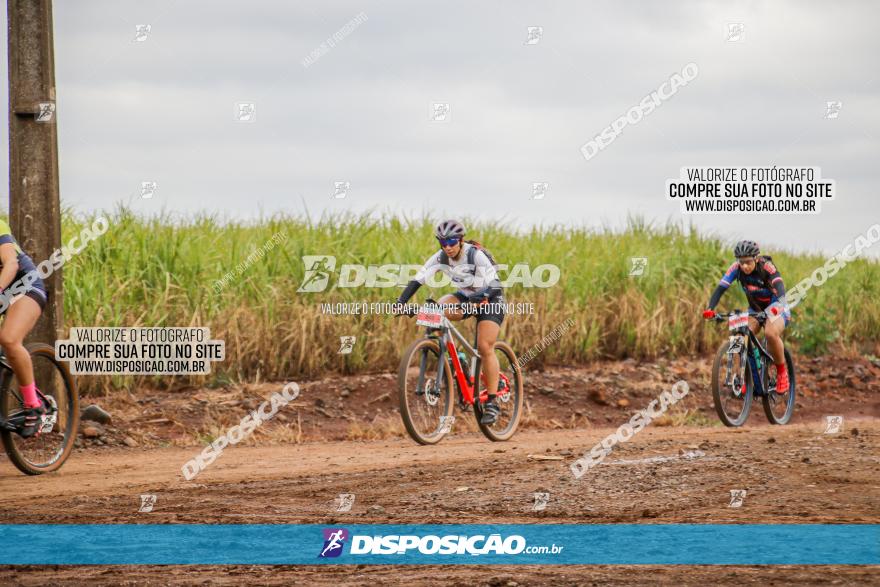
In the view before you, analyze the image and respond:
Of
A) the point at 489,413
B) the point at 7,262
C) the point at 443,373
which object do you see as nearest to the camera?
the point at 7,262

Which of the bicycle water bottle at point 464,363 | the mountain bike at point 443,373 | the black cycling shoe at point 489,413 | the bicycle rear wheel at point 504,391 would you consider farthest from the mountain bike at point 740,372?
the bicycle water bottle at point 464,363

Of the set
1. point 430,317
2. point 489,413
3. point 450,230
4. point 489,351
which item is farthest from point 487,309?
point 489,413

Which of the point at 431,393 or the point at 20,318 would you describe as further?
the point at 431,393

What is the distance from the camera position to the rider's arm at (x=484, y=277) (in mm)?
12483

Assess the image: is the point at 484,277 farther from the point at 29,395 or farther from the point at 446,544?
the point at 446,544

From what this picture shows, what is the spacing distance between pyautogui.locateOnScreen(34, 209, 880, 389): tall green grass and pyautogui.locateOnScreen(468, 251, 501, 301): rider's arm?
14.5 ft

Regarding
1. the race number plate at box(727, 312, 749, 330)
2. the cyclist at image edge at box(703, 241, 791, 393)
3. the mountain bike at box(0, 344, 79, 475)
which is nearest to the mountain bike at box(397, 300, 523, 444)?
the race number plate at box(727, 312, 749, 330)

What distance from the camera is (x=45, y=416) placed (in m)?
10.9

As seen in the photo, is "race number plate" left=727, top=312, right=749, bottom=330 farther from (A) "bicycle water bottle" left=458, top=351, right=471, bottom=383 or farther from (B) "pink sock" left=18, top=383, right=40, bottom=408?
(B) "pink sock" left=18, top=383, right=40, bottom=408

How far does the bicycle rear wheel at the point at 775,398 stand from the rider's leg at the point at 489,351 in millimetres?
4379

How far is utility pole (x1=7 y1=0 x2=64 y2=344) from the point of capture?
12.8 meters

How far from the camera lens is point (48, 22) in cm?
1298

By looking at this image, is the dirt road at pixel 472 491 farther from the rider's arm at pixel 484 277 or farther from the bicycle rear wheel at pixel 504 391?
the rider's arm at pixel 484 277

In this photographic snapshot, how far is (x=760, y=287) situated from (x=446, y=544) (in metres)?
9.13
